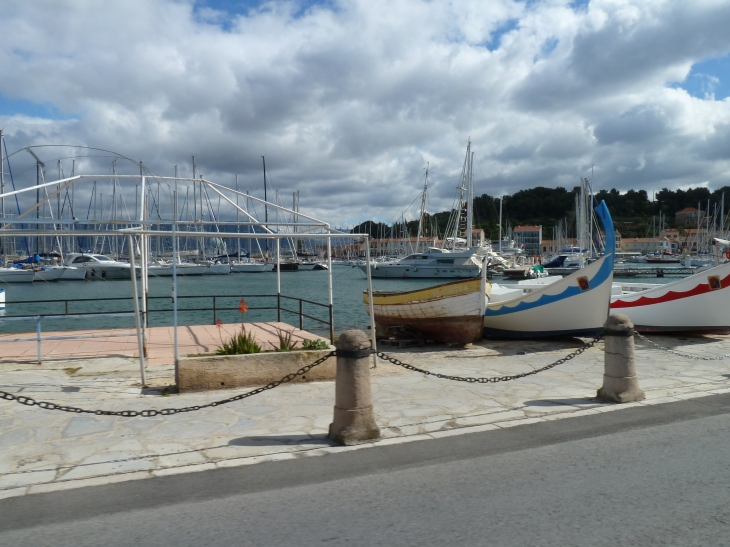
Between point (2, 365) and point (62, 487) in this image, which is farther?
point (2, 365)

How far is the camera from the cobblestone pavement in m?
5.58

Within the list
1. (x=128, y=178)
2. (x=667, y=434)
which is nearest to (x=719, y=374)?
(x=667, y=434)

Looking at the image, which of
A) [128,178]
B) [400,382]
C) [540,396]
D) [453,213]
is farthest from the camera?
[453,213]

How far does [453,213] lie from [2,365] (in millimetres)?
49742

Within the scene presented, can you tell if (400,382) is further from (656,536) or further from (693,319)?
(693,319)

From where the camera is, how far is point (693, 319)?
14.9 meters

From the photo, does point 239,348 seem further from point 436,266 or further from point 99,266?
point 436,266

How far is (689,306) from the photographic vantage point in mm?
14836

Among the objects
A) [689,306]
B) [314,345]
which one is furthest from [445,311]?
[689,306]

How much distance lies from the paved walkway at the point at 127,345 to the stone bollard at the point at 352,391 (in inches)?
169

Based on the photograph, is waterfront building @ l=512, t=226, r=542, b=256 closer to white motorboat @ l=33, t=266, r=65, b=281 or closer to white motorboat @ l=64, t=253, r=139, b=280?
white motorboat @ l=64, t=253, r=139, b=280

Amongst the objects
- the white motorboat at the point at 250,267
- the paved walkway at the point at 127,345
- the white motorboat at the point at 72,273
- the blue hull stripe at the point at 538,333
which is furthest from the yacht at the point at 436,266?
the paved walkway at the point at 127,345

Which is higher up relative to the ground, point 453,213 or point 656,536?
point 453,213

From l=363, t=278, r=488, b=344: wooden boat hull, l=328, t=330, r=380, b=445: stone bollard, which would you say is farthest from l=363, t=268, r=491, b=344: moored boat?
l=328, t=330, r=380, b=445: stone bollard
